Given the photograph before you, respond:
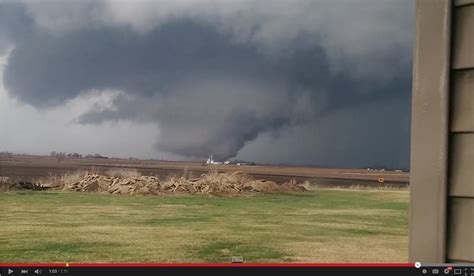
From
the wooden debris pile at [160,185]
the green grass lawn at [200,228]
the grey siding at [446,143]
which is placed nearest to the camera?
the grey siding at [446,143]

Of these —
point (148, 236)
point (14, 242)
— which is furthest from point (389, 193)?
point (14, 242)

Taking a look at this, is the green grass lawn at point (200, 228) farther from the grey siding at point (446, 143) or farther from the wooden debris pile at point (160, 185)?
the grey siding at point (446, 143)

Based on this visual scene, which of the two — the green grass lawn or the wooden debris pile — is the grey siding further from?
the wooden debris pile

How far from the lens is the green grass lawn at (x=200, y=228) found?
5.74 ft

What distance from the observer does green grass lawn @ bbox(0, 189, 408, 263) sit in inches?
68.9

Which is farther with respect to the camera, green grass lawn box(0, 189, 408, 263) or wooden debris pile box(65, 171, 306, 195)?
wooden debris pile box(65, 171, 306, 195)

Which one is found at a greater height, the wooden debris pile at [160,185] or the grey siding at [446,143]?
the grey siding at [446,143]

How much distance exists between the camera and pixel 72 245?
6.03ft

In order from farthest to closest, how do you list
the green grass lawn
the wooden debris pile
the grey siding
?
the wooden debris pile < the green grass lawn < the grey siding

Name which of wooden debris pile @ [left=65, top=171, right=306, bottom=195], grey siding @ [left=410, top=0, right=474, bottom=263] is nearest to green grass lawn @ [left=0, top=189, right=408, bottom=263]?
wooden debris pile @ [left=65, top=171, right=306, bottom=195]

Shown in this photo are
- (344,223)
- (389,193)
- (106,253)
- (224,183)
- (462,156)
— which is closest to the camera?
(462,156)

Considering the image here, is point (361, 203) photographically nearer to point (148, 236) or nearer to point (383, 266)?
point (148, 236)

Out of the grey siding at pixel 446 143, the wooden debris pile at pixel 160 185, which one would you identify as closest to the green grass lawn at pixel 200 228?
the wooden debris pile at pixel 160 185
